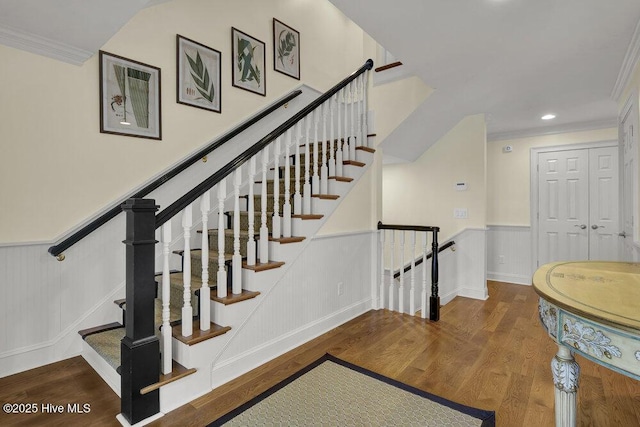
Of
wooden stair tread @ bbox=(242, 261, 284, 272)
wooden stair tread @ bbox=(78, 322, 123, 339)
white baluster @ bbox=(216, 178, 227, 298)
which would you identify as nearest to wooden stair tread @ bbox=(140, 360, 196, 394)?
white baluster @ bbox=(216, 178, 227, 298)

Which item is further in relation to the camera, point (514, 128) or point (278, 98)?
point (514, 128)

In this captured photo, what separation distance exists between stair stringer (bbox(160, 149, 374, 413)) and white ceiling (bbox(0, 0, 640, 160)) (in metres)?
1.46

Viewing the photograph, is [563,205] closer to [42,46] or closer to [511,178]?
[511,178]

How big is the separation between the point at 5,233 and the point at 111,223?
0.58m

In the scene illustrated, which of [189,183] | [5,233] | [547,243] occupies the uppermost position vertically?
[189,183]

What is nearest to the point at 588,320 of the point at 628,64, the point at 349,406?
the point at 349,406

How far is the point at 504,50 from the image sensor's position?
2.48m

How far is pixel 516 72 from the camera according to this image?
2873 millimetres

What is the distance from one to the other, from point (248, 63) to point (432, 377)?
322 centimetres

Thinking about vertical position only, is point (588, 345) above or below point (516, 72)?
below

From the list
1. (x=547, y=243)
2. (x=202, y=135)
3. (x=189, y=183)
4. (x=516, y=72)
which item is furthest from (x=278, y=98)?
(x=547, y=243)

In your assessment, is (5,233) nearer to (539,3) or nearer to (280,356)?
(280,356)

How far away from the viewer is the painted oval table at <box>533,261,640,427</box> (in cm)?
91

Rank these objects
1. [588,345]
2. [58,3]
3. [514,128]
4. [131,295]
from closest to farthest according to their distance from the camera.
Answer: [588,345], [131,295], [58,3], [514,128]
